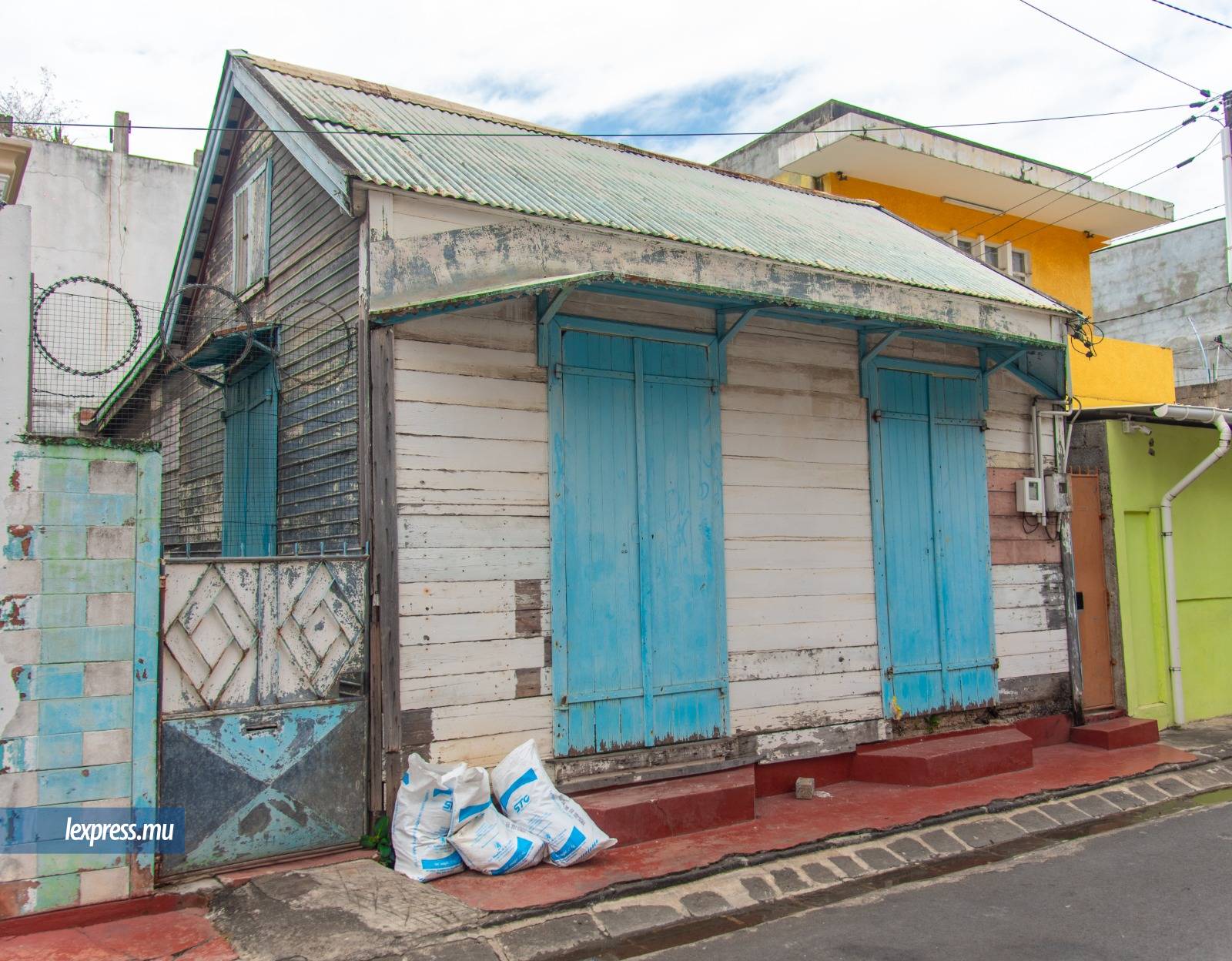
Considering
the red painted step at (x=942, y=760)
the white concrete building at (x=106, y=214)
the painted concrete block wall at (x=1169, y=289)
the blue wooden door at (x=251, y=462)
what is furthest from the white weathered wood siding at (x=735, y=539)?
the painted concrete block wall at (x=1169, y=289)

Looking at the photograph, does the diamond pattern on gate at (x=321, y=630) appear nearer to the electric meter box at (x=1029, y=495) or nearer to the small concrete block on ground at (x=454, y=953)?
the small concrete block on ground at (x=454, y=953)

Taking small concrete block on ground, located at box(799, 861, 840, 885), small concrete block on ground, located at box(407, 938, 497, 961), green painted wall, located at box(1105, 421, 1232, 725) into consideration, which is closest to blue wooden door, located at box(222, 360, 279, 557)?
small concrete block on ground, located at box(407, 938, 497, 961)

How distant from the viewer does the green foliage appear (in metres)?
6.07

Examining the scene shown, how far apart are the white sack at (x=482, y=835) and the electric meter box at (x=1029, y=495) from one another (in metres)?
6.07

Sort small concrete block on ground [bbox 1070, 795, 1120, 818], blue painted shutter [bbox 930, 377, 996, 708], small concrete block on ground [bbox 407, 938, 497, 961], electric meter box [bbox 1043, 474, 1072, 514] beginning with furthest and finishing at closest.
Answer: electric meter box [bbox 1043, 474, 1072, 514]
blue painted shutter [bbox 930, 377, 996, 708]
small concrete block on ground [bbox 1070, 795, 1120, 818]
small concrete block on ground [bbox 407, 938, 497, 961]

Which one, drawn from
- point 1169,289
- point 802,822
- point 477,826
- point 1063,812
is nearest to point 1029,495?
point 1063,812

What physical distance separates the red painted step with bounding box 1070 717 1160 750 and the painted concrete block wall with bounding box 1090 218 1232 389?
42.4 feet

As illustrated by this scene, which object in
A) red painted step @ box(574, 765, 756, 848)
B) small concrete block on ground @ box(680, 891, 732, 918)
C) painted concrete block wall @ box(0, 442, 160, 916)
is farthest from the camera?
red painted step @ box(574, 765, 756, 848)

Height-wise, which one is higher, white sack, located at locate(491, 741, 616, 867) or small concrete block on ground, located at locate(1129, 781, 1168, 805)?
white sack, located at locate(491, 741, 616, 867)

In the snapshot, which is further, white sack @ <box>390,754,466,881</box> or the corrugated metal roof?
the corrugated metal roof

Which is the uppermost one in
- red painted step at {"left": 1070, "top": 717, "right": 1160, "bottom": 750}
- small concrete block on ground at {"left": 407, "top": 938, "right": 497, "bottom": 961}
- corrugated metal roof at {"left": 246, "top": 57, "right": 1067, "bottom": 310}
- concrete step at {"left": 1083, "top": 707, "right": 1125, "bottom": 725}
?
corrugated metal roof at {"left": 246, "top": 57, "right": 1067, "bottom": 310}

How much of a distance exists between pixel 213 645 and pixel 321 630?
0.65 m

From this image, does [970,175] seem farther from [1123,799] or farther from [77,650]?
[77,650]

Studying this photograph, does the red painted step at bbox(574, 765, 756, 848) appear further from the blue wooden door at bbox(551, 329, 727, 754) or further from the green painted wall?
the green painted wall
